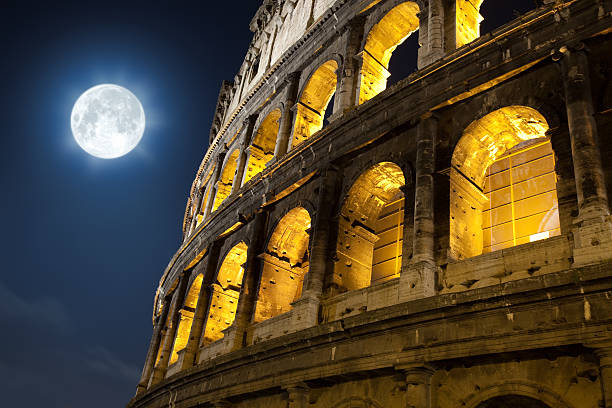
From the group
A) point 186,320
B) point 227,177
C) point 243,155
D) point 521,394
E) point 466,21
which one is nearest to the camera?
point 521,394

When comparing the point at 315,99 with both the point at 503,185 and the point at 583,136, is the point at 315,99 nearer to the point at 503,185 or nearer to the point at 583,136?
the point at 503,185

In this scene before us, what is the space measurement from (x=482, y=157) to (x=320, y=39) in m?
6.00

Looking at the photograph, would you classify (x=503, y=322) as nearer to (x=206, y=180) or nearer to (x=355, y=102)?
(x=355, y=102)

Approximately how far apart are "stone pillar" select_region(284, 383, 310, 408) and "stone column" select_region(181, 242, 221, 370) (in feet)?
13.7

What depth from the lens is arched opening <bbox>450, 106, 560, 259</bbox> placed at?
7.85 metres

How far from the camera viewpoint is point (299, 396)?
7949 mm

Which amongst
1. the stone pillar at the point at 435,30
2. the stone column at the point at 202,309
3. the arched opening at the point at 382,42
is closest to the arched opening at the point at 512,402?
the stone pillar at the point at 435,30

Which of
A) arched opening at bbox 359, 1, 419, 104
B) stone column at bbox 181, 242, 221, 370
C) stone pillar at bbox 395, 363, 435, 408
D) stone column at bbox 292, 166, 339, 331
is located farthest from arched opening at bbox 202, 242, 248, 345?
stone pillar at bbox 395, 363, 435, 408

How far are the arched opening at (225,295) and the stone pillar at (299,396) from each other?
4.04m

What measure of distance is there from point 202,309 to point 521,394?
25.4 feet

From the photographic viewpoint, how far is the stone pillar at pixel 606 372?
5.05m

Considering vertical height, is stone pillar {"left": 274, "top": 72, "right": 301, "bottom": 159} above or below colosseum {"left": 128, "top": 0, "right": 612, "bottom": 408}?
above

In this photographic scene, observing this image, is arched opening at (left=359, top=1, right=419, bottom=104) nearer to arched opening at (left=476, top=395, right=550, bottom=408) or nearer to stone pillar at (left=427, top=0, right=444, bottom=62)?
stone pillar at (left=427, top=0, right=444, bottom=62)

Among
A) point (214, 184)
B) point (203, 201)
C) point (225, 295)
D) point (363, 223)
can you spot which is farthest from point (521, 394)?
point (203, 201)
